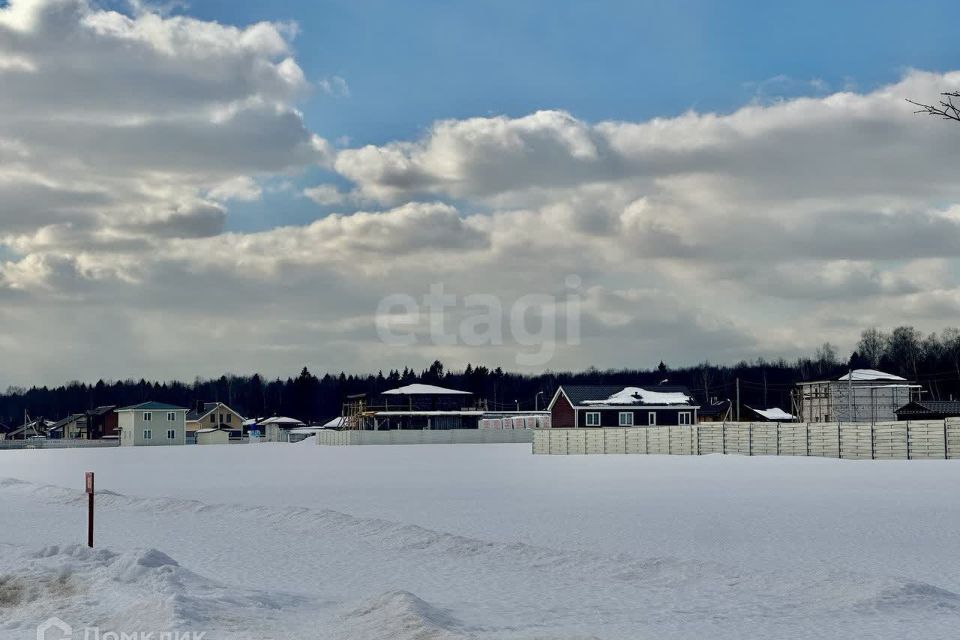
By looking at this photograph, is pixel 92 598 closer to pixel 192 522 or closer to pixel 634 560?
pixel 634 560

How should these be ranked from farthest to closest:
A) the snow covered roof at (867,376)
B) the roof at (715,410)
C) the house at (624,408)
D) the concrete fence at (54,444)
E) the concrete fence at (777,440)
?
the roof at (715,410), the concrete fence at (54,444), the snow covered roof at (867,376), the house at (624,408), the concrete fence at (777,440)

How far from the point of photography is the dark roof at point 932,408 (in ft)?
305

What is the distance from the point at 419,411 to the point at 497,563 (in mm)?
100467

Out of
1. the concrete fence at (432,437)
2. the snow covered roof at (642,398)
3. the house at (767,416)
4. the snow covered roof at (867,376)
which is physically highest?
the snow covered roof at (867,376)

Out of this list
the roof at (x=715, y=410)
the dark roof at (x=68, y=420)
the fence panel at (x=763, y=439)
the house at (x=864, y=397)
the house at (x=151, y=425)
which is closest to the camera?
the fence panel at (x=763, y=439)

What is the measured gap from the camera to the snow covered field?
11492mm

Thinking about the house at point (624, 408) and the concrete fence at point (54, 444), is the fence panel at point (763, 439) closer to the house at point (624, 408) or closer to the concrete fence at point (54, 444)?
the house at point (624, 408)

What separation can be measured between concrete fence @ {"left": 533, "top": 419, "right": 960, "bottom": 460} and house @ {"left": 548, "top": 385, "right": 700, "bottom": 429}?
80.2 ft

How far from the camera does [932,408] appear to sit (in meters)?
95.9

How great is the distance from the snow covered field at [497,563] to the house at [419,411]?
3307 inches

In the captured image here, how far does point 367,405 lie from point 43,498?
88.0 meters

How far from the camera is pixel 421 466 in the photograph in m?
50.8

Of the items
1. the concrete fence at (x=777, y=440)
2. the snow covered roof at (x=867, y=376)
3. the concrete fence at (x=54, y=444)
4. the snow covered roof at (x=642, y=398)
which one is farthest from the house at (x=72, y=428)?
the concrete fence at (x=777, y=440)

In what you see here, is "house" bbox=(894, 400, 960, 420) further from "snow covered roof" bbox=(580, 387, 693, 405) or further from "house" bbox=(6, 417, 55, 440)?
"house" bbox=(6, 417, 55, 440)
